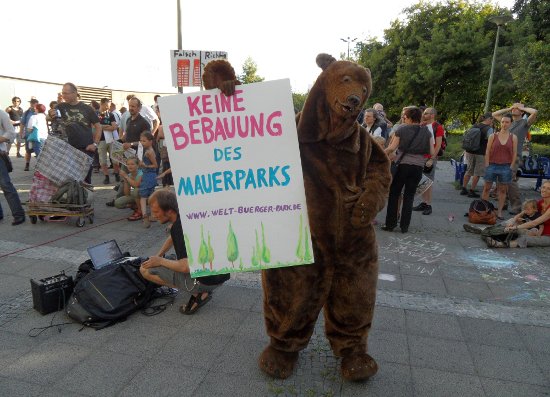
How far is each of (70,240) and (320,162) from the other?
429 centimetres

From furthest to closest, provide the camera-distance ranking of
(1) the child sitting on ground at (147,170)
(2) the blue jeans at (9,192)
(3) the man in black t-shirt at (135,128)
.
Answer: (3) the man in black t-shirt at (135,128) → (1) the child sitting on ground at (147,170) → (2) the blue jeans at (9,192)

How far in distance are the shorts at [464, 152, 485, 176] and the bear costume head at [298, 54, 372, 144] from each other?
22.0 ft

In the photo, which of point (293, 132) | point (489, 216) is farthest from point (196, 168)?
point (489, 216)

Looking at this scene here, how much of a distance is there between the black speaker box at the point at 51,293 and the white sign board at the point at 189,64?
196 inches

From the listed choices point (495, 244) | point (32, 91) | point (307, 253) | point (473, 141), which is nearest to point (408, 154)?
point (495, 244)

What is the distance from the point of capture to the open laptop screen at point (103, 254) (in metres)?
3.49

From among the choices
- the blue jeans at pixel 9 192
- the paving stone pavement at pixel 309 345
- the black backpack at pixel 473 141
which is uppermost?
the black backpack at pixel 473 141

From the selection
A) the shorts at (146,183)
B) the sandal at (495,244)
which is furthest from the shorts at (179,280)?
the sandal at (495,244)

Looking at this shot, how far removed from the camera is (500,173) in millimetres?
6434

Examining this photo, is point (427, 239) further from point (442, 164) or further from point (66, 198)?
point (442, 164)

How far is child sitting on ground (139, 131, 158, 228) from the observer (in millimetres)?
5863

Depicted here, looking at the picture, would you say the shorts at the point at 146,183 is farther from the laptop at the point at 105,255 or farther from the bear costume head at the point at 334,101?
the bear costume head at the point at 334,101

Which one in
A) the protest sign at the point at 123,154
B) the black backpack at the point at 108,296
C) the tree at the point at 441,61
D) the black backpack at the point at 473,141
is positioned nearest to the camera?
the black backpack at the point at 108,296

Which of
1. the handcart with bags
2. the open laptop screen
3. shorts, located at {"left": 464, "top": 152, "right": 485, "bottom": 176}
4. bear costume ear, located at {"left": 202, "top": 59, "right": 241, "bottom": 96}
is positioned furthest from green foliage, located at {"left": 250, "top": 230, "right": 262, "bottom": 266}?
shorts, located at {"left": 464, "top": 152, "right": 485, "bottom": 176}
